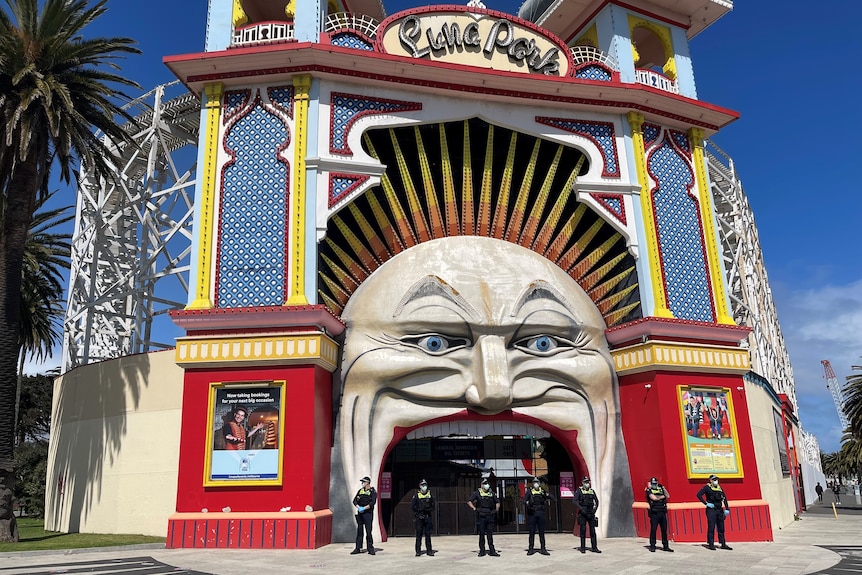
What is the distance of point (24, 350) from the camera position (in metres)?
32.2

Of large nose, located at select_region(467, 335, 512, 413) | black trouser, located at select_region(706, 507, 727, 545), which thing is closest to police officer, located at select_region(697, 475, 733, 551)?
black trouser, located at select_region(706, 507, 727, 545)

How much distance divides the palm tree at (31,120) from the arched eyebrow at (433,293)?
10.0m

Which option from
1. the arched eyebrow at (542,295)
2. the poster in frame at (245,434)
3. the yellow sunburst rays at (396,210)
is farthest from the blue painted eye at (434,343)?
the poster in frame at (245,434)

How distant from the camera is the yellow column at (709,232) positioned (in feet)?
64.5

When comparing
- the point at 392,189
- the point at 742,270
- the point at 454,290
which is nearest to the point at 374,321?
the point at 454,290

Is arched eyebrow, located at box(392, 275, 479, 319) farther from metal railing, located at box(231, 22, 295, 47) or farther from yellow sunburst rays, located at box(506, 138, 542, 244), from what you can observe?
metal railing, located at box(231, 22, 295, 47)

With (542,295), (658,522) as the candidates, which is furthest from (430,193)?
(658,522)

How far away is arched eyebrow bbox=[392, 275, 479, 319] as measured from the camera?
17.6 m

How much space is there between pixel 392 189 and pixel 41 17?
11.2 meters

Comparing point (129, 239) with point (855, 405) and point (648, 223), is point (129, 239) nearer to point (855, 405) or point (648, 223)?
point (648, 223)

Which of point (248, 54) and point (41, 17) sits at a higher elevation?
point (41, 17)

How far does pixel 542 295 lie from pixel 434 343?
3365 mm

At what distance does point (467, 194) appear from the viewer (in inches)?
774

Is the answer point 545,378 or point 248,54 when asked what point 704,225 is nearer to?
point 545,378
